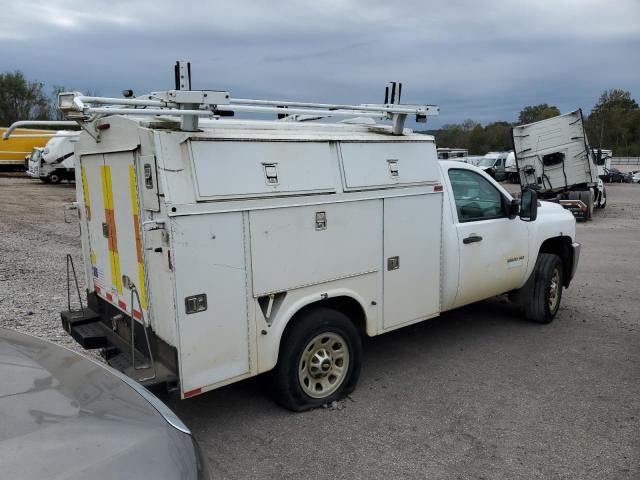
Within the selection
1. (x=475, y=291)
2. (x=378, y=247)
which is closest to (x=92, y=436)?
(x=378, y=247)

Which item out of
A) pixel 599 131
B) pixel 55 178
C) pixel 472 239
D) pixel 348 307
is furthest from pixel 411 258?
pixel 599 131

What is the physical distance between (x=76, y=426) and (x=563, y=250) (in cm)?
617

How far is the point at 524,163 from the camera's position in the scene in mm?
18672

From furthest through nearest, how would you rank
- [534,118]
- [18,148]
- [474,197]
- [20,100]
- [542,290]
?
[534,118], [20,100], [18,148], [542,290], [474,197]

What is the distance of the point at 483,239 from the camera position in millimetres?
5355

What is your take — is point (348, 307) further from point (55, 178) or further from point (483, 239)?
point (55, 178)

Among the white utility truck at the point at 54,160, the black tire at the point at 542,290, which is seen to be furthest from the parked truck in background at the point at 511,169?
the black tire at the point at 542,290

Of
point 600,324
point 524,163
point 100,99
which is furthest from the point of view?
point 524,163

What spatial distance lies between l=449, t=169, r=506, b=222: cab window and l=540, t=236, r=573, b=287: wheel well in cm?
139

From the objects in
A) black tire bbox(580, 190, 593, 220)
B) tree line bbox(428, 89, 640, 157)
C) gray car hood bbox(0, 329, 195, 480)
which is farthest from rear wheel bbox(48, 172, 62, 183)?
tree line bbox(428, 89, 640, 157)

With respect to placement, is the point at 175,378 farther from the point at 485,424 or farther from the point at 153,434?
the point at 485,424

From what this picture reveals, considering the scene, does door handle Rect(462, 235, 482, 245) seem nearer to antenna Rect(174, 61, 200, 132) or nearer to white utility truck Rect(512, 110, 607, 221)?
antenna Rect(174, 61, 200, 132)

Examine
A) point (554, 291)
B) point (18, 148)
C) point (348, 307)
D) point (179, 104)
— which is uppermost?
point (18, 148)

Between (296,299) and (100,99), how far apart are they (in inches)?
73.7
